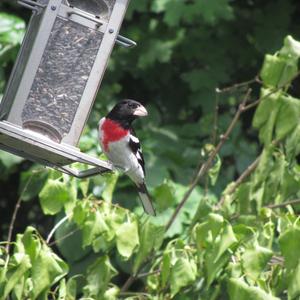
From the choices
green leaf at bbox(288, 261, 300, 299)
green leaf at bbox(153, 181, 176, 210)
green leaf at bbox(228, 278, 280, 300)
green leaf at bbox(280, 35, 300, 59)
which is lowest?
green leaf at bbox(228, 278, 280, 300)

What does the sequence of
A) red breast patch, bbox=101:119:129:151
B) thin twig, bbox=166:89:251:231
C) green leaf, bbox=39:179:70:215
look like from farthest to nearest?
thin twig, bbox=166:89:251:231 < red breast patch, bbox=101:119:129:151 < green leaf, bbox=39:179:70:215

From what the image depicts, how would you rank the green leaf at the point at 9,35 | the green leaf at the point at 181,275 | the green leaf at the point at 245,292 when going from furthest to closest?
the green leaf at the point at 9,35 < the green leaf at the point at 181,275 < the green leaf at the point at 245,292

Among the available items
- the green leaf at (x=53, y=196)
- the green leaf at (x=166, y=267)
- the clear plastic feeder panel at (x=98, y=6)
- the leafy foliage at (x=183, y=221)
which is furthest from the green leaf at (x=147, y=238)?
the clear plastic feeder panel at (x=98, y=6)

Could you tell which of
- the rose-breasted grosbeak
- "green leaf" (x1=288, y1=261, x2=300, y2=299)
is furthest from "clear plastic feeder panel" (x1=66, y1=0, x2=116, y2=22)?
"green leaf" (x1=288, y1=261, x2=300, y2=299)

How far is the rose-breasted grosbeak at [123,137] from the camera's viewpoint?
4648 millimetres

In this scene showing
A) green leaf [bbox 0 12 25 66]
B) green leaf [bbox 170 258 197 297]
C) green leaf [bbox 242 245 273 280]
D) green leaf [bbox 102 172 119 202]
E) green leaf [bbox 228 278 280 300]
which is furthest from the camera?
green leaf [bbox 0 12 25 66]

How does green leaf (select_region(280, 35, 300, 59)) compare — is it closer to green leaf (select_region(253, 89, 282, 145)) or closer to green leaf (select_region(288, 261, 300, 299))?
green leaf (select_region(253, 89, 282, 145))

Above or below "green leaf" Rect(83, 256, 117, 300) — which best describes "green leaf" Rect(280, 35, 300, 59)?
above

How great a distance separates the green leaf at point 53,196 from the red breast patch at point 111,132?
330 millimetres

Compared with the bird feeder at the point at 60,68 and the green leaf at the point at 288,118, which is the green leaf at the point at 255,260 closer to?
the green leaf at the point at 288,118

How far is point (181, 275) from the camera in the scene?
421 centimetres

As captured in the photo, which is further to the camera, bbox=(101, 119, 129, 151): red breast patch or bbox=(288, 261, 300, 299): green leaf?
bbox=(101, 119, 129, 151): red breast patch

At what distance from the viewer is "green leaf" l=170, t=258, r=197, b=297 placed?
4.20 m

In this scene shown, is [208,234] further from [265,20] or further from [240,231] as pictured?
[265,20]
